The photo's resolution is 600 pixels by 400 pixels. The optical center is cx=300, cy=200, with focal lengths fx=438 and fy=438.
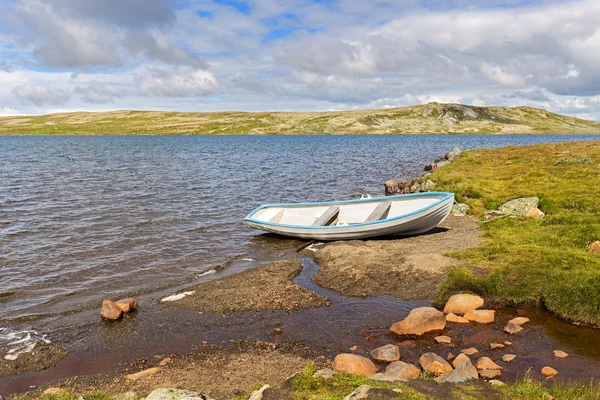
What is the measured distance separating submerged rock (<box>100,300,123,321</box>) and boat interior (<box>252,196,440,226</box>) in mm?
11987

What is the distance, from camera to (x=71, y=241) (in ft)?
78.5

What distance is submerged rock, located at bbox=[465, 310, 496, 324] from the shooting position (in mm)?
13062

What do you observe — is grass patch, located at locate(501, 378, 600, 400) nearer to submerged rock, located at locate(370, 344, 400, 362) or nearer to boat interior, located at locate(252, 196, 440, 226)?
submerged rock, located at locate(370, 344, 400, 362)

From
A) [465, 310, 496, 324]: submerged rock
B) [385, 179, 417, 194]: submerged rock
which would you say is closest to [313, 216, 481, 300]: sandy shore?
[465, 310, 496, 324]: submerged rock

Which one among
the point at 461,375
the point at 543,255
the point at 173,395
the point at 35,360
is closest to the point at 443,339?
the point at 461,375

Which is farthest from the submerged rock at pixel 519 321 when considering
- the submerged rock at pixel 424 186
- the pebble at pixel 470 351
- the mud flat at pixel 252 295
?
the submerged rock at pixel 424 186

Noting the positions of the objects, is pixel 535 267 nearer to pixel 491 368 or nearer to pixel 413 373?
pixel 491 368

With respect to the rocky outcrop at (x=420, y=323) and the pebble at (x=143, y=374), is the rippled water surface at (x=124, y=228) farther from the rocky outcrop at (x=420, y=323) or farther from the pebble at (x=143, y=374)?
the rocky outcrop at (x=420, y=323)

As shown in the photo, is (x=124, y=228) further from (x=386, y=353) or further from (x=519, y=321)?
(x=519, y=321)

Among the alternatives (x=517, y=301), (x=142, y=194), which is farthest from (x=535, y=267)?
(x=142, y=194)

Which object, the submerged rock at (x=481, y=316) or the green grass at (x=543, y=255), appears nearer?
the submerged rock at (x=481, y=316)

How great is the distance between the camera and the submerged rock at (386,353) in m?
11.0

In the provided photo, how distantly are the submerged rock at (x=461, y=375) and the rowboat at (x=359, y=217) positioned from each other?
1249 centimetres

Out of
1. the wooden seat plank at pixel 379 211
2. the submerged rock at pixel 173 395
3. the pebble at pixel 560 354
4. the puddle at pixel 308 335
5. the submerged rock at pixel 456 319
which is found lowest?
the puddle at pixel 308 335
